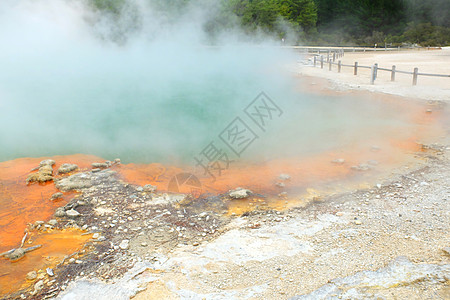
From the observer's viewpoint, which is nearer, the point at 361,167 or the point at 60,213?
the point at 60,213

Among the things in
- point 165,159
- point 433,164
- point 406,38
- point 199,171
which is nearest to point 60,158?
point 165,159

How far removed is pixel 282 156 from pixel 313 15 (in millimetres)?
28995

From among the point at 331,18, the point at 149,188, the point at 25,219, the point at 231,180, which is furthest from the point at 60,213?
the point at 331,18

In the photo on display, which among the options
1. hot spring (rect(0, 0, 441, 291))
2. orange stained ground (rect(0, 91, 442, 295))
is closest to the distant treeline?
hot spring (rect(0, 0, 441, 291))

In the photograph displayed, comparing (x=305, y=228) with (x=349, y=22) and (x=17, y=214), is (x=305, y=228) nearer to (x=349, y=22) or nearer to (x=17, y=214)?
(x=17, y=214)

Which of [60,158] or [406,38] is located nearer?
[60,158]

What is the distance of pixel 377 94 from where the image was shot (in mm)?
8461

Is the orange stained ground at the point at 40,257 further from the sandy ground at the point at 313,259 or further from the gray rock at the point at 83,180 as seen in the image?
the gray rock at the point at 83,180

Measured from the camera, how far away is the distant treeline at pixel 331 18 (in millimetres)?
23033

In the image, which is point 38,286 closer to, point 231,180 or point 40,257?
point 40,257

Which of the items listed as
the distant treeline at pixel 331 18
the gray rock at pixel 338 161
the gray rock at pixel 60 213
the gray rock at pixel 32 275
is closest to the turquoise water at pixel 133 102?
the gray rock at pixel 338 161

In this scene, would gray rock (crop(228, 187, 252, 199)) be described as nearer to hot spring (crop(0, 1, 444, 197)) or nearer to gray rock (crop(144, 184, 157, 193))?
hot spring (crop(0, 1, 444, 197))

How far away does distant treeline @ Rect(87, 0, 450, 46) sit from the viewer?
75.6ft

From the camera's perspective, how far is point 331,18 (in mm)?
35125
